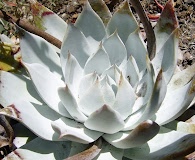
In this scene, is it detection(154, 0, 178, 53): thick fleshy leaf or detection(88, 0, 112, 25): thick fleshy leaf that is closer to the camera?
detection(154, 0, 178, 53): thick fleshy leaf

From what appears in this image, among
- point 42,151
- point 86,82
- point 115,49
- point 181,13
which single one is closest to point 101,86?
point 86,82

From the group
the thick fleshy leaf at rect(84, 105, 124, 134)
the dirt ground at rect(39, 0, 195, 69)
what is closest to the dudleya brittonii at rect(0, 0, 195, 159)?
the thick fleshy leaf at rect(84, 105, 124, 134)

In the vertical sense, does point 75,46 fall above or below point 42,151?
above

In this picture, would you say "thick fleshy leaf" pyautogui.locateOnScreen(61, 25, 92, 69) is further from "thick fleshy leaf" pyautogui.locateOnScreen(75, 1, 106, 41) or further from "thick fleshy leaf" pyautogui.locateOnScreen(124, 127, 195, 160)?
"thick fleshy leaf" pyautogui.locateOnScreen(124, 127, 195, 160)

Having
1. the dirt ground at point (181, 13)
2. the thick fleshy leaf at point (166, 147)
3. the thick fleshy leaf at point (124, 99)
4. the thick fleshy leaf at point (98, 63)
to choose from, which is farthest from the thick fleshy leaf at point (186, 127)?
the dirt ground at point (181, 13)

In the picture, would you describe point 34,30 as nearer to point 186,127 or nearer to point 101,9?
point 101,9

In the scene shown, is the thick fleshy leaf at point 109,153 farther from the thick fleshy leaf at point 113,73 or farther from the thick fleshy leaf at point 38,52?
the thick fleshy leaf at point 38,52
